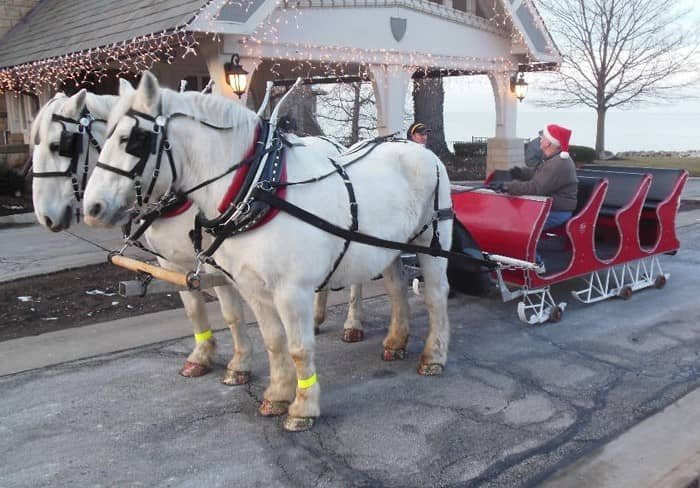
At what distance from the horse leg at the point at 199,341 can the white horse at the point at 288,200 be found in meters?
0.93

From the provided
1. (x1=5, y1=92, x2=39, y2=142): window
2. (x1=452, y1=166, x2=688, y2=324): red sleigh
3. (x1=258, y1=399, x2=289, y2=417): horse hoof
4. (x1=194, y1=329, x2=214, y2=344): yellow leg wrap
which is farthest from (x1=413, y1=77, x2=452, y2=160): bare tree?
(x1=258, y1=399, x2=289, y2=417): horse hoof

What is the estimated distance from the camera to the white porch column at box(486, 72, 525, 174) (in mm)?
15156

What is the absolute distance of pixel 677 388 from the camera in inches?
179

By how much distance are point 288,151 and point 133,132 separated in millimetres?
990

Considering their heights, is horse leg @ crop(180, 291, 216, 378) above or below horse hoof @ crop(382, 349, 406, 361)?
above

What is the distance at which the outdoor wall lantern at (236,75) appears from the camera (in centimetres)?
945

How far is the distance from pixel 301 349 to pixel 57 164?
1.91 m

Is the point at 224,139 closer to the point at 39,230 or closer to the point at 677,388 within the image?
the point at 677,388

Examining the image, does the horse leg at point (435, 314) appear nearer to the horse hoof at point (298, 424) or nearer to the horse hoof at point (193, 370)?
the horse hoof at point (298, 424)

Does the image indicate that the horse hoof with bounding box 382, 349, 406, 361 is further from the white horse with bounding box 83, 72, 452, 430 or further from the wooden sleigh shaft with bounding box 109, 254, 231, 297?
the wooden sleigh shaft with bounding box 109, 254, 231, 297

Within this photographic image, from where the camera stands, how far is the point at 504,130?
51.6ft

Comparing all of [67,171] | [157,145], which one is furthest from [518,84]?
[157,145]

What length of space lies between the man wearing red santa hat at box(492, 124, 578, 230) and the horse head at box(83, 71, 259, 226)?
10.9 ft

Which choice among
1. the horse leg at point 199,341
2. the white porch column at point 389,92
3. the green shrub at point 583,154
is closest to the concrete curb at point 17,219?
the white porch column at point 389,92
